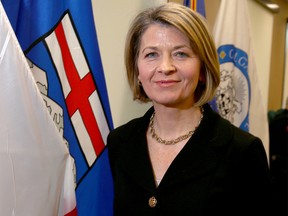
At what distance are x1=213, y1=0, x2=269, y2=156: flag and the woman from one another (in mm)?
794

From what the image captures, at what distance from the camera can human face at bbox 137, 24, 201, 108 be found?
3.42 feet

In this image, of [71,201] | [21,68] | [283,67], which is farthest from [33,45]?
[283,67]

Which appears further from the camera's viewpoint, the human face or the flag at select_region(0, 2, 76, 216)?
the human face

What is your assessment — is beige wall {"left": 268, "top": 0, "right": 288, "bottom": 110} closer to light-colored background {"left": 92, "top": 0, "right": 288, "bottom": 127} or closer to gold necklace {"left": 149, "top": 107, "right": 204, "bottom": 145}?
light-colored background {"left": 92, "top": 0, "right": 288, "bottom": 127}

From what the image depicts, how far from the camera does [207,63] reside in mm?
1084

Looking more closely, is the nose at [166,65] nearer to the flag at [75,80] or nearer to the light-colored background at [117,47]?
the flag at [75,80]

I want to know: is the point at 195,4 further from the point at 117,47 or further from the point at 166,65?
the point at 166,65

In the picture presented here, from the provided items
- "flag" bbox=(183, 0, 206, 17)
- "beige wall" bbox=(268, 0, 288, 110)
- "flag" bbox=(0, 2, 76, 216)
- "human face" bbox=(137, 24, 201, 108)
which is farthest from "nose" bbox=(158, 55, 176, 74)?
"beige wall" bbox=(268, 0, 288, 110)

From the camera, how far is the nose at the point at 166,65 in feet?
3.37

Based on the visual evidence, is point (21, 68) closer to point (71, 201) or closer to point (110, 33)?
point (71, 201)

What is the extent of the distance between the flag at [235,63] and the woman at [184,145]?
2.61 feet

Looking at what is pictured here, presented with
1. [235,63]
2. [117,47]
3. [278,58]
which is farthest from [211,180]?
[278,58]

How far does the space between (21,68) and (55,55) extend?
0.27 m

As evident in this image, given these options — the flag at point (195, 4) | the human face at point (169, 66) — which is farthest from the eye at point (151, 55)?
the flag at point (195, 4)
